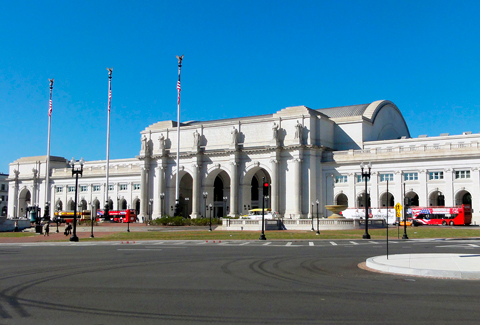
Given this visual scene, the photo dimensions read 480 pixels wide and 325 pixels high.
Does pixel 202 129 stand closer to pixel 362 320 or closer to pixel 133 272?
pixel 133 272

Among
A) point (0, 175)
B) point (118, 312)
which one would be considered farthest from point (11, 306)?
point (0, 175)

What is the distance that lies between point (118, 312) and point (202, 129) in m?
94.1

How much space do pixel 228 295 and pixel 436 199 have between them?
7986cm

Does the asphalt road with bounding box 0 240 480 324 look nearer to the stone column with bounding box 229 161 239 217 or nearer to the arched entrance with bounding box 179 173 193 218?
the stone column with bounding box 229 161 239 217

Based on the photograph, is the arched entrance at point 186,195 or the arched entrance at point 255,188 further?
the arched entrance at point 186,195

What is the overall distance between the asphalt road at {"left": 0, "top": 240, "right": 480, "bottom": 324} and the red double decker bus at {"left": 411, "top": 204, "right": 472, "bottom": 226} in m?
63.0

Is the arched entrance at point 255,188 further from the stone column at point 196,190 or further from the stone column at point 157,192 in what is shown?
the stone column at point 157,192

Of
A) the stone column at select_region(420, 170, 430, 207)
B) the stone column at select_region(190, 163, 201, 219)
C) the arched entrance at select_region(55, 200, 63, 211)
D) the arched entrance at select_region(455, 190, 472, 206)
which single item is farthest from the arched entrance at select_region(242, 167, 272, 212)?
the arched entrance at select_region(55, 200, 63, 211)

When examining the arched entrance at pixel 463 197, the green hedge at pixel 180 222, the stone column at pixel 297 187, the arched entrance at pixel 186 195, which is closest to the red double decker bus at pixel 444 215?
the arched entrance at pixel 463 197

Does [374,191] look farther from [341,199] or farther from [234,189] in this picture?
[234,189]

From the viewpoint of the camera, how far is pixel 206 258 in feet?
80.0

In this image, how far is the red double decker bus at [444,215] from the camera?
7656cm

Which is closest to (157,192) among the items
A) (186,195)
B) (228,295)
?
(186,195)

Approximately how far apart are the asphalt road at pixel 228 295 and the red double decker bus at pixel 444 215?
6298 centimetres
